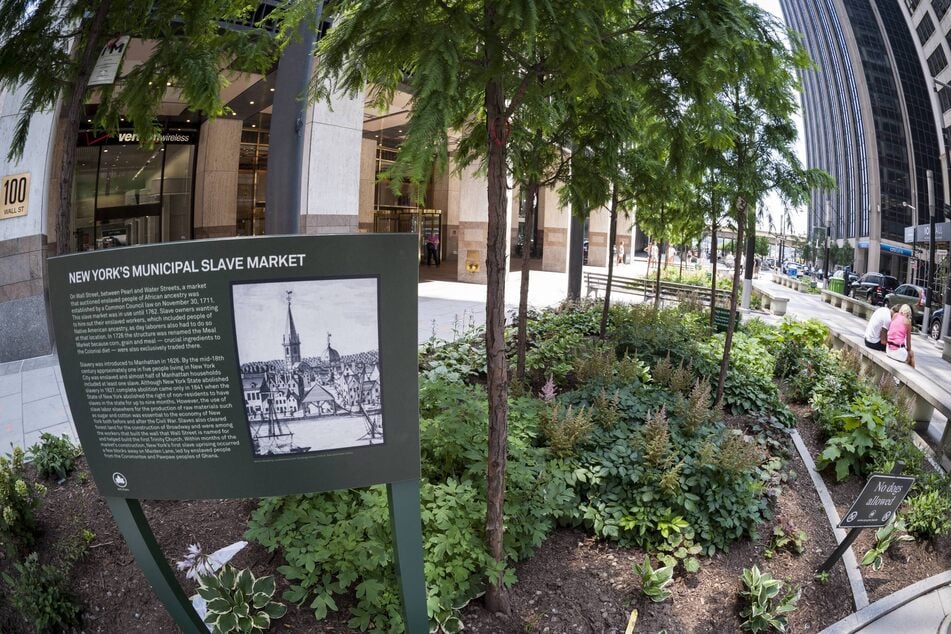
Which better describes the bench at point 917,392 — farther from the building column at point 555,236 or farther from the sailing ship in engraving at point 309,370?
the building column at point 555,236

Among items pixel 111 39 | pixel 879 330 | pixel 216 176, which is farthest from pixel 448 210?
pixel 111 39

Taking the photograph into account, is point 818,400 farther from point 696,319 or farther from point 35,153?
point 35,153

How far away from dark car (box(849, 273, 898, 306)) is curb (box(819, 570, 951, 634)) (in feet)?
97.6

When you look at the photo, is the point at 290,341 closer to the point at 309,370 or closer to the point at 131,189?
the point at 309,370

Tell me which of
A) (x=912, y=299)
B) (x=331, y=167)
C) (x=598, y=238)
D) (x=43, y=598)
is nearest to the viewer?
(x=43, y=598)

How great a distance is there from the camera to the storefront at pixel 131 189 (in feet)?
64.5

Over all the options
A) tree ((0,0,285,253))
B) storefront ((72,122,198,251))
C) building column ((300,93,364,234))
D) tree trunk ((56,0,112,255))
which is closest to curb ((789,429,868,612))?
tree ((0,0,285,253))

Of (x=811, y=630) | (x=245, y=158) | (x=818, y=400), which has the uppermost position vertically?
(x=245, y=158)

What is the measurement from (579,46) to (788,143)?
6.58 m

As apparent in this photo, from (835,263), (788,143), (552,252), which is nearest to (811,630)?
(788,143)

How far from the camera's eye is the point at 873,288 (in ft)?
104

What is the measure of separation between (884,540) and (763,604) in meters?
1.86

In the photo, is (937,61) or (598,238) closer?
(598,238)

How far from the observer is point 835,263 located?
254 ft
